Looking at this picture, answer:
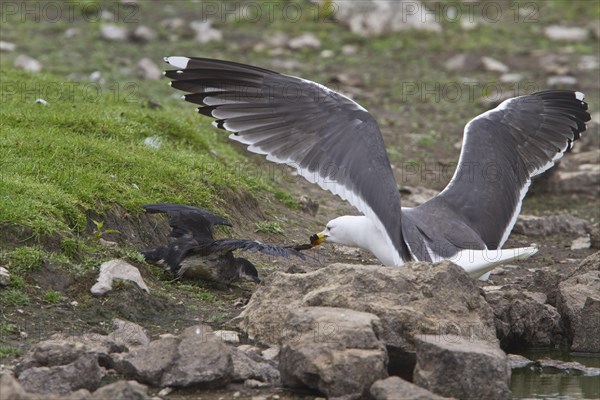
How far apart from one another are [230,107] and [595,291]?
2.95 metres

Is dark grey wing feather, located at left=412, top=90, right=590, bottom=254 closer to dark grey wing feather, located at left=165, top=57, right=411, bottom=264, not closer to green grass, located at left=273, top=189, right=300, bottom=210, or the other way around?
dark grey wing feather, located at left=165, top=57, right=411, bottom=264

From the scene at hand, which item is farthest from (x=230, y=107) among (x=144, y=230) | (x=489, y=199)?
(x=489, y=199)

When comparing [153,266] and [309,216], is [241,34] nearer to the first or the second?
[309,216]

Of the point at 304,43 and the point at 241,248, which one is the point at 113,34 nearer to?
the point at 304,43

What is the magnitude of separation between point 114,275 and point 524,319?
8.96 ft

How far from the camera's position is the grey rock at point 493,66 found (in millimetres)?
16859

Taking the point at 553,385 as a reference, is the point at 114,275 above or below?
above

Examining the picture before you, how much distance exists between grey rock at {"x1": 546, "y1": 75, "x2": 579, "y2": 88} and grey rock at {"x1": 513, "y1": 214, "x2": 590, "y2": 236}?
516 centimetres

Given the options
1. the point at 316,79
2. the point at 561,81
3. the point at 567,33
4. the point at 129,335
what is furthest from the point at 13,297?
the point at 567,33

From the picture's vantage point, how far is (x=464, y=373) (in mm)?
5844

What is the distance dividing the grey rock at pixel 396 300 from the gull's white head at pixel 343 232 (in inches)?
47.3

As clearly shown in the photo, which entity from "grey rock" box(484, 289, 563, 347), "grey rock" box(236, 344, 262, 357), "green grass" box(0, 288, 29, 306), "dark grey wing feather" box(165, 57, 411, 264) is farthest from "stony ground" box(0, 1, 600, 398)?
"grey rock" box(484, 289, 563, 347)

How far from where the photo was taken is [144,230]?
812 centimetres

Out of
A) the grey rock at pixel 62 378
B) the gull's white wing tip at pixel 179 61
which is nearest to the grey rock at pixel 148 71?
the gull's white wing tip at pixel 179 61
